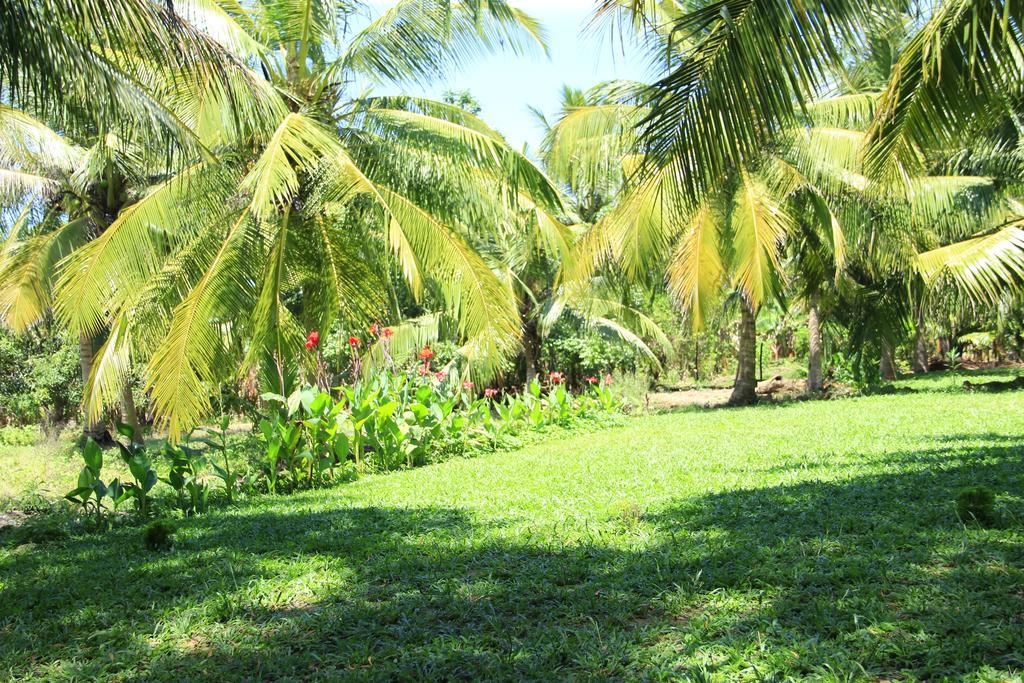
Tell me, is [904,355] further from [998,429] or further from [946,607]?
[946,607]

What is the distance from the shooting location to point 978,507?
434 centimetres

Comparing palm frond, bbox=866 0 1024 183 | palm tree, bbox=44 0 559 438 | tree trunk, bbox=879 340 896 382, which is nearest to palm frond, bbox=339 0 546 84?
palm tree, bbox=44 0 559 438

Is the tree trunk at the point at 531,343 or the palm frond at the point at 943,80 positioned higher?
the palm frond at the point at 943,80

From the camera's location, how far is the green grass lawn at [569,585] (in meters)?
3.05

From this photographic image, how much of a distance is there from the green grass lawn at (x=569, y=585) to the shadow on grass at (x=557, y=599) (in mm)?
13

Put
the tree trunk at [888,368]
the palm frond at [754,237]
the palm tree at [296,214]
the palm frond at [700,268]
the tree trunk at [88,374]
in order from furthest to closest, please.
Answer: the tree trunk at [888,368], the tree trunk at [88,374], the palm frond at [754,237], the palm frond at [700,268], the palm tree at [296,214]

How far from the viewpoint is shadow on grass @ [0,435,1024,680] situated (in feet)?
9.94

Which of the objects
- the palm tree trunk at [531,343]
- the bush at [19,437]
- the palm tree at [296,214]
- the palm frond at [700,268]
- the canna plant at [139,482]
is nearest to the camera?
the canna plant at [139,482]

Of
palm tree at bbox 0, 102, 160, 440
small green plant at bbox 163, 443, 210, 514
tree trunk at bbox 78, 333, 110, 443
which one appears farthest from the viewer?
tree trunk at bbox 78, 333, 110, 443

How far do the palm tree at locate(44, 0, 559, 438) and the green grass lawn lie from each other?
1809 millimetres

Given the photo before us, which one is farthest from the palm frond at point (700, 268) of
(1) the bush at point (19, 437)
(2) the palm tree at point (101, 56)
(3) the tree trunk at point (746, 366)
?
(1) the bush at point (19, 437)

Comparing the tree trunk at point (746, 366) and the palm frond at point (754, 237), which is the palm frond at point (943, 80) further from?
the tree trunk at point (746, 366)

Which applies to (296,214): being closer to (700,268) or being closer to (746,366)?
(700,268)

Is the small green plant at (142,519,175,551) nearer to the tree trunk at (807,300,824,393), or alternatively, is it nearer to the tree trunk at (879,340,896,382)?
the tree trunk at (807,300,824,393)
